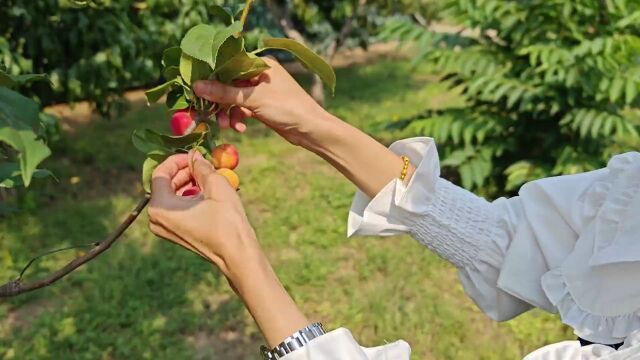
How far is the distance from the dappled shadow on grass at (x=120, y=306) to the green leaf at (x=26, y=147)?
6.80 ft

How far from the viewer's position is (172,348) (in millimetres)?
2670

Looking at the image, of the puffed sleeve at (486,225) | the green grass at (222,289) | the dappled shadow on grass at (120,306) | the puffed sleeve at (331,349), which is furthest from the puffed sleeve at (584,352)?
the dappled shadow on grass at (120,306)

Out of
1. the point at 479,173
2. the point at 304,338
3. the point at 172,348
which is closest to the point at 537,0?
the point at 479,173

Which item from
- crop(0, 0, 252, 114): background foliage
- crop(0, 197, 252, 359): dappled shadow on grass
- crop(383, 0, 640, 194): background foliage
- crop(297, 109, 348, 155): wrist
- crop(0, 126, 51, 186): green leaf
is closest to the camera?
crop(0, 126, 51, 186): green leaf

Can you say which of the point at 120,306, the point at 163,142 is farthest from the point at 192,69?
the point at 120,306

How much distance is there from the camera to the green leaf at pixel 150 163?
1.13 m

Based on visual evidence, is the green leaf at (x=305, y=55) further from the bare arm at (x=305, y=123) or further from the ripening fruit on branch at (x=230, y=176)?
the ripening fruit on branch at (x=230, y=176)

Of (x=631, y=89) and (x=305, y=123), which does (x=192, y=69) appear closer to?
(x=305, y=123)

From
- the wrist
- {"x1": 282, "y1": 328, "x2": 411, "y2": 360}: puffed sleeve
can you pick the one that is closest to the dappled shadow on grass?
the wrist

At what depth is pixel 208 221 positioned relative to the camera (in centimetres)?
98

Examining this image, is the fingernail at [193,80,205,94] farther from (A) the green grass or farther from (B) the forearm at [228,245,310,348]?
(A) the green grass

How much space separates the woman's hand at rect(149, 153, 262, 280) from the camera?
3.18 ft

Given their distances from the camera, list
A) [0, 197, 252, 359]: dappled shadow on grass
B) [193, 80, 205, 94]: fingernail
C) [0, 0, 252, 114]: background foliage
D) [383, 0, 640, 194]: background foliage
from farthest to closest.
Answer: [0, 0, 252, 114]: background foliage, [383, 0, 640, 194]: background foliage, [0, 197, 252, 359]: dappled shadow on grass, [193, 80, 205, 94]: fingernail

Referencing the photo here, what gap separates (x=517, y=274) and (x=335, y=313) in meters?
1.67
